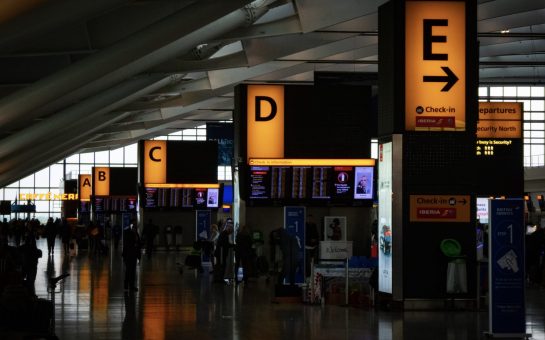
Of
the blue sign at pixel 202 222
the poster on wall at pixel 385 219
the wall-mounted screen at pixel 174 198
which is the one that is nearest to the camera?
the poster on wall at pixel 385 219

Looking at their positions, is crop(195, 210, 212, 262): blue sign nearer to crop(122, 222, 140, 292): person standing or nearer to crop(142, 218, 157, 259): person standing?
crop(142, 218, 157, 259): person standing

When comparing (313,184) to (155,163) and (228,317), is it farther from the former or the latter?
(155,163)

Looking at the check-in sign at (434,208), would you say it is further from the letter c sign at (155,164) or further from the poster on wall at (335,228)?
the letter c sign at (155,164)

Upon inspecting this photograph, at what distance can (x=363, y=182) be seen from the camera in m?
26.5

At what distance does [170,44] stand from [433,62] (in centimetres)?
715

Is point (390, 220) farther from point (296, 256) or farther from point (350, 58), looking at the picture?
point (350, 58)

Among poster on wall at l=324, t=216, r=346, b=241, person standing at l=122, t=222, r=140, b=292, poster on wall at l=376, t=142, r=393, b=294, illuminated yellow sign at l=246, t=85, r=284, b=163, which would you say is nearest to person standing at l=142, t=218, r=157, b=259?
illuminated yellow sign at l=246, t=85, r=284, b=163

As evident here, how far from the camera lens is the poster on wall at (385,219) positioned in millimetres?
19125

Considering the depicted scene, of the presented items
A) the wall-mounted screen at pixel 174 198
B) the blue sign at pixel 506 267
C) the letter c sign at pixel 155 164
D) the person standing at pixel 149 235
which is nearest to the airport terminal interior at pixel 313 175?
the blue sign at pixel 506 267

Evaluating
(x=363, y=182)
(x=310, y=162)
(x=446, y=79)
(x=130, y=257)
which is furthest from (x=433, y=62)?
(x=130, y=257)

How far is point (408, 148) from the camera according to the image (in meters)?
18.9

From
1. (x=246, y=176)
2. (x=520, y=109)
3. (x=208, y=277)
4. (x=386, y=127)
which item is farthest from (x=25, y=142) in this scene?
(x=386, y=127)

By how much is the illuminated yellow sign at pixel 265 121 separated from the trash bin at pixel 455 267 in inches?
360

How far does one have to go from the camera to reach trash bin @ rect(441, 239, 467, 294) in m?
18.6
